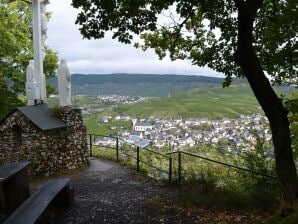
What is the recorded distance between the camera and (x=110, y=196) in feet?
34.6

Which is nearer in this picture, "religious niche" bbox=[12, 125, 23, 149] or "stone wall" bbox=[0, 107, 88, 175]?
"stone wall" bbox=[0, 107, 88, 175]

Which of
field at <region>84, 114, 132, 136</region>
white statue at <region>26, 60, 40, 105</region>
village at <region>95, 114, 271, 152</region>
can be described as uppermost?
white statue at <region>26, 60, 40, 105</region>

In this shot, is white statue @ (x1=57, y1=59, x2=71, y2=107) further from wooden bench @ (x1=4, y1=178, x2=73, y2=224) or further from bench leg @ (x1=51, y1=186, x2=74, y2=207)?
bench leg @ (x1=51, y1=186, x2=74, y2=207)

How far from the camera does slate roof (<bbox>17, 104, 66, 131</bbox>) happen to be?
14.6 meters

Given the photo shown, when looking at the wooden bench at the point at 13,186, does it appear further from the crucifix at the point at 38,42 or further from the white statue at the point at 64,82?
the crucifix at the point at 38,42

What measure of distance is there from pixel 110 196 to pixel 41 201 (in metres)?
3.25

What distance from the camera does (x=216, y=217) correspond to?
795 cm

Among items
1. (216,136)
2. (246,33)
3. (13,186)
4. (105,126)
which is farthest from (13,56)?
(105,126)

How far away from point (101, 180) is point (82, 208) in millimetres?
3789

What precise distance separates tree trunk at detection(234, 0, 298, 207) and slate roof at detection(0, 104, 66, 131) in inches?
378

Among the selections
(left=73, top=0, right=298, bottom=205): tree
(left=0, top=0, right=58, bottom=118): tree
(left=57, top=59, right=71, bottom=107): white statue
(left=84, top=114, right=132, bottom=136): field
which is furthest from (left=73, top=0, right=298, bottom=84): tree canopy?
(left=84, top=114, right=132, bottom=136): field

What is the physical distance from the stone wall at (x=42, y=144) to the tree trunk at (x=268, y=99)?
32.3 ft

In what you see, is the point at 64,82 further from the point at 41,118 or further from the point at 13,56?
the point at 13,56

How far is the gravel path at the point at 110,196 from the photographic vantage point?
27.6 feet
